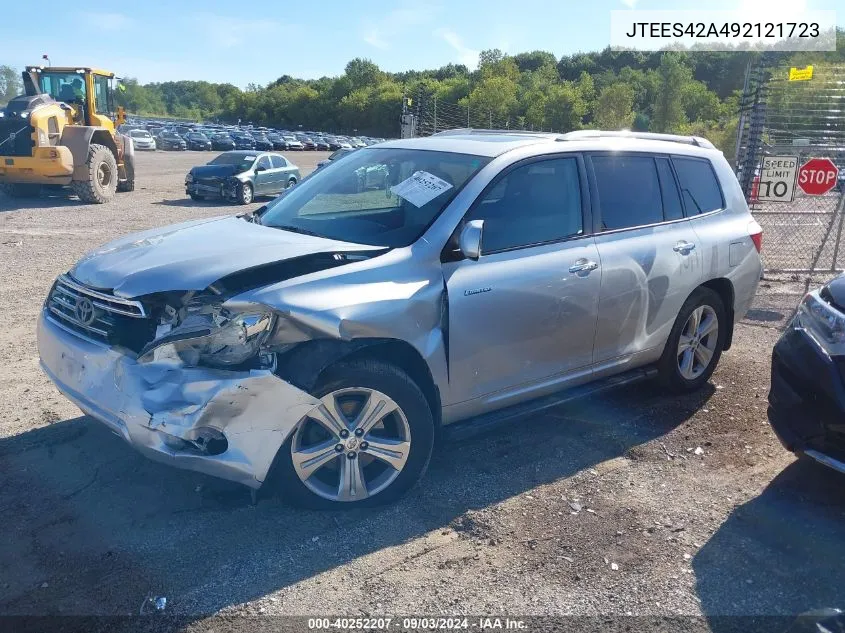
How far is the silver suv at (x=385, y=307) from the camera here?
3184 millimetres

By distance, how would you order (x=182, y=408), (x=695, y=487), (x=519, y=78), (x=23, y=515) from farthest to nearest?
1. (x=519, y=78)
2. (x=695, y=487)
3. (x=23, y=515)
4. (x=182, y=408)

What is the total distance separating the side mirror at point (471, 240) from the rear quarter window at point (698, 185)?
7.21 ft

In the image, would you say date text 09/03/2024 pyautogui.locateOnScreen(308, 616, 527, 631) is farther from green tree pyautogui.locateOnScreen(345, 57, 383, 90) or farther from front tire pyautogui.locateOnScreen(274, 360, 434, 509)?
green tree pyautogui.locateOnScreen(345, 57, 383, 90)

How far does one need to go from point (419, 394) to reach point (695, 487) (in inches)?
68.6

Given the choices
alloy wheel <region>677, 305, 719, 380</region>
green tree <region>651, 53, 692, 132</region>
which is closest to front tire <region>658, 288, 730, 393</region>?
alloy wheel <region>677, 305, 719, 380</region>

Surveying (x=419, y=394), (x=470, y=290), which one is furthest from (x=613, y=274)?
(x=419, y=394)

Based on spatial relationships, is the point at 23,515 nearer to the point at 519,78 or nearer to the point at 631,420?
the point at 631,420

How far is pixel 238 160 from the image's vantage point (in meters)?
19.9

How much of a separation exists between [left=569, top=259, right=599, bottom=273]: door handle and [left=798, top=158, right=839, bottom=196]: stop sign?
20.6 ft

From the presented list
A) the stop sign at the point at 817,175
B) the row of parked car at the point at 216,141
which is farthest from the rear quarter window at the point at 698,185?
the row of parked car at the point at 216,141

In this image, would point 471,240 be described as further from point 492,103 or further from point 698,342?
point 492,103

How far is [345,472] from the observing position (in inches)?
137

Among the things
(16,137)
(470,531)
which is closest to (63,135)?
(16,137)

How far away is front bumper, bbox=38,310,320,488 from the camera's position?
3074mm
